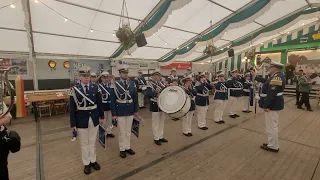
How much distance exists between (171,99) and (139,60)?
9.45 meters

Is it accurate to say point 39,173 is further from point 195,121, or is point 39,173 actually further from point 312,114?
point 312,114

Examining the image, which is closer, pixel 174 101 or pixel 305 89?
pixel 174 101

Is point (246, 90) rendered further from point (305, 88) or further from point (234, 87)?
point (305, 88)

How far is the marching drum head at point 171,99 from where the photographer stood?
11.6 ft

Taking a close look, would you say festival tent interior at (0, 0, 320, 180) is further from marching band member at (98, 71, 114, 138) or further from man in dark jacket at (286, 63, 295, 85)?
man in dark jacket at (286, 63, 295, 85)

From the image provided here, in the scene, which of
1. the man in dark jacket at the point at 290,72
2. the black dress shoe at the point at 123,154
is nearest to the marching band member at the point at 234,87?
the black dress shoe at the point at 123,154

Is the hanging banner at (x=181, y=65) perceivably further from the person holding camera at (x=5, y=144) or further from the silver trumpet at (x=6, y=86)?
the silver trumpet at (x=6, y=86)

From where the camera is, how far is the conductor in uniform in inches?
141

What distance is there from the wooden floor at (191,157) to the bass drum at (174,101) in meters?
0.94

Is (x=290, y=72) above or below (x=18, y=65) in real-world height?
below

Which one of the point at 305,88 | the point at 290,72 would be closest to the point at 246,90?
the point at 305,88

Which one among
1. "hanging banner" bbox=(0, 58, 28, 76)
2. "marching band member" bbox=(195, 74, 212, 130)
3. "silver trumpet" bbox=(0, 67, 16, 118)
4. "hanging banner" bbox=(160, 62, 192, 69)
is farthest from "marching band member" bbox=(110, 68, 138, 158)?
"hanging banner" bbox=(160, 62, 192, 69)

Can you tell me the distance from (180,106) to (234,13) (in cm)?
712

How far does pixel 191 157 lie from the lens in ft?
11.5
